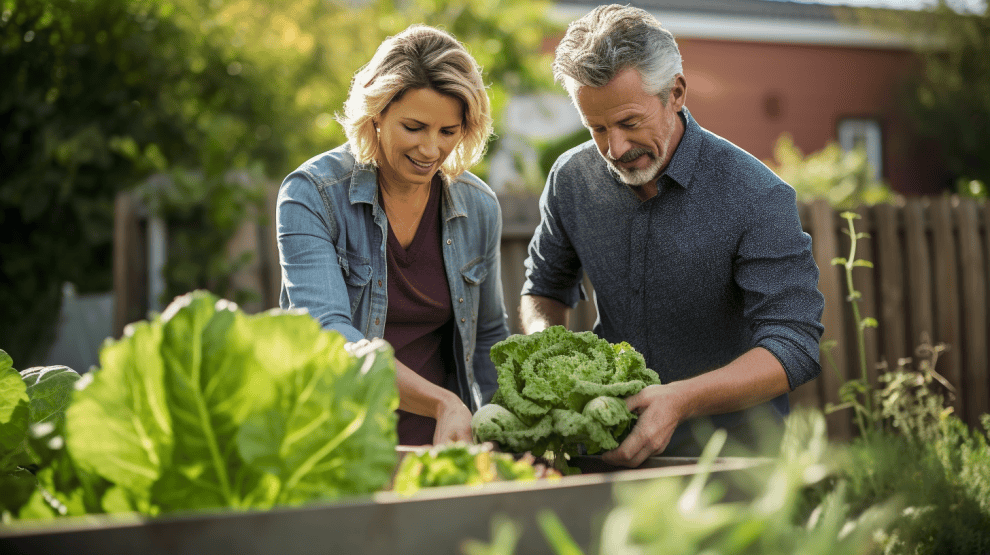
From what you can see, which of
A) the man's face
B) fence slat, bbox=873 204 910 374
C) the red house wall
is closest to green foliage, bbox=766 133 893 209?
the red house wall

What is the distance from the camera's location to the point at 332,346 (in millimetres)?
822

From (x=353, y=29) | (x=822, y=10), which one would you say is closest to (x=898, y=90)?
(x=822, y=10)

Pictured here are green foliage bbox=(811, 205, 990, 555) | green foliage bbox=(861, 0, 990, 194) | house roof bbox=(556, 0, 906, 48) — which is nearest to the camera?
green foliage bbox=(811, 205, 990, 555)

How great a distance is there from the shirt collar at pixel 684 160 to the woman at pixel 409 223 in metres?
0.54

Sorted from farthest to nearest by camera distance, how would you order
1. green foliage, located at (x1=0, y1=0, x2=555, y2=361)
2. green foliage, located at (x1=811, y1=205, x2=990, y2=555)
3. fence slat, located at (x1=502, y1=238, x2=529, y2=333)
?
fence slat, located at (x1=502, y1=238, x2=529, y2=333)
green foliage, located at (x1=0, y1=0, x2=555, y2=361)
green foliage, located at (x1=811, y1=205, x2=990, y2=555)

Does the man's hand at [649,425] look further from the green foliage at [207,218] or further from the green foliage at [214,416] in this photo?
the green foliage at [207,218]

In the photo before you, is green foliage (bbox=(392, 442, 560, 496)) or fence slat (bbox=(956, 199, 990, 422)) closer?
green foliage (bbox=(392, 442, 560, 496))

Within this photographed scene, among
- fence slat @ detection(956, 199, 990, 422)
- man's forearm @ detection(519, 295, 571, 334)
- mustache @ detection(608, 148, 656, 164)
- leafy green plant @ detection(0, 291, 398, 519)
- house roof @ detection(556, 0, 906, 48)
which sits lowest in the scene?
fence slat @ detection(956, 199, 990, 422)

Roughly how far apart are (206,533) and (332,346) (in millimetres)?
232

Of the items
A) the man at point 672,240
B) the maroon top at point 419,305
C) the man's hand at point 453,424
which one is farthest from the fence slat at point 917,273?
the man's hand at point 453,424

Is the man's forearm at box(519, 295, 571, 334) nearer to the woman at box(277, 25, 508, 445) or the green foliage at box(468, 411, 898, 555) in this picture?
the woman at box(277, 25, 508, 445)

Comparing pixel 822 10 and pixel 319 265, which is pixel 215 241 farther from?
pixel 822 10

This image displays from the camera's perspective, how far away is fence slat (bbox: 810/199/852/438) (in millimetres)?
5086

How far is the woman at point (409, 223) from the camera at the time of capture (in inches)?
75.9
